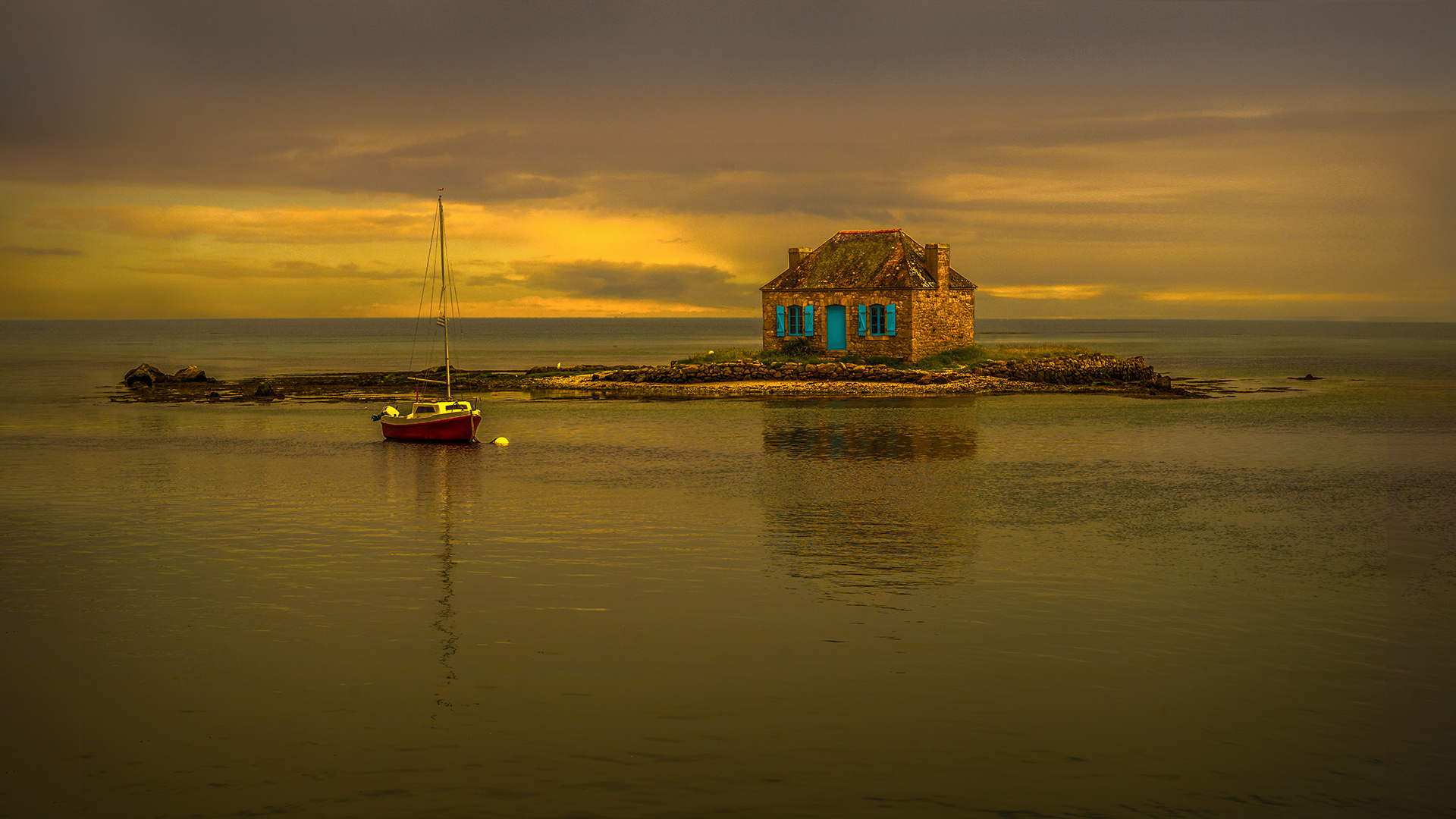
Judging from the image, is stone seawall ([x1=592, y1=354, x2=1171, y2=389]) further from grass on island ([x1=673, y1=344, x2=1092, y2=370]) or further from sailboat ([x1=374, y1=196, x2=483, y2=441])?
sailboat ([x1=374, y1=196, x2=483, y2=441])

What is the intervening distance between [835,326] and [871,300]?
97.6 inches

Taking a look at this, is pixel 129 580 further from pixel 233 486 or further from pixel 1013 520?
pixel 1013 520

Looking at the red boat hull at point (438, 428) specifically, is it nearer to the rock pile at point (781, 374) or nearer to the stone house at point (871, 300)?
the rock pile at point (781, 374)

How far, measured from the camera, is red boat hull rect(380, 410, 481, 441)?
39.5 m

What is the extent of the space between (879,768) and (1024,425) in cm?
3618

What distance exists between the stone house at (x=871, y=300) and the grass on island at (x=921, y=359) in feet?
1.36

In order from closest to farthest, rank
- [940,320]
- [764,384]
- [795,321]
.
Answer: [764,384] → [940,320] → [795,321]

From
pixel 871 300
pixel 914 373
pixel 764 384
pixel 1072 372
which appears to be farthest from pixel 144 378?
pixel 1072 372

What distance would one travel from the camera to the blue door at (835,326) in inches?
2522

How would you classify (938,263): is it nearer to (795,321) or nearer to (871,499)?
(795,321)

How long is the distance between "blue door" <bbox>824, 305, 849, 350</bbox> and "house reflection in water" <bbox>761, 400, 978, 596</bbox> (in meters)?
15.4

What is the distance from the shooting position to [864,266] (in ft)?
211

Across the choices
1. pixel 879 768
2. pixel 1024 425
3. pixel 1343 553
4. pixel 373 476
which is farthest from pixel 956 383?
pixel 879 768

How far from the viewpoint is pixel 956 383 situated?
6119 cm
